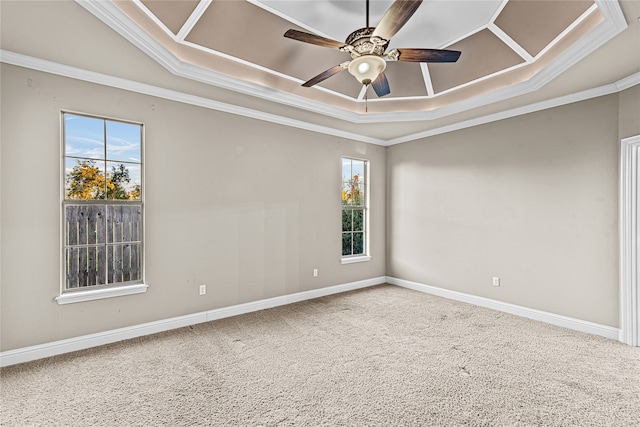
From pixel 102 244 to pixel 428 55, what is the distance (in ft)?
11.7

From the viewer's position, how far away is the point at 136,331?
3.41 metres

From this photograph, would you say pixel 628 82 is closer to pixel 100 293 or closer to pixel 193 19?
pixel 193 19

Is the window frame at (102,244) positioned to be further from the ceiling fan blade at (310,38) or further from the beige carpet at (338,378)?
the ceiling fan blade at (310,38)

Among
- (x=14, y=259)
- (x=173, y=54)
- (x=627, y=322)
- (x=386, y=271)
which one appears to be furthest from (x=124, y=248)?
(x=627, y=322)

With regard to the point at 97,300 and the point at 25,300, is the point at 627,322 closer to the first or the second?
the point at 97,300

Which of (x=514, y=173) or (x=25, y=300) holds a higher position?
(x=514, y=173)

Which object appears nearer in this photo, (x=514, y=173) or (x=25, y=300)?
(x=25, y=300)

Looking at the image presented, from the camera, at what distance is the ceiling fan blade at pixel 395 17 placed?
6.20ft

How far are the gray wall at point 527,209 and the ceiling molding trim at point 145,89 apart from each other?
195cm

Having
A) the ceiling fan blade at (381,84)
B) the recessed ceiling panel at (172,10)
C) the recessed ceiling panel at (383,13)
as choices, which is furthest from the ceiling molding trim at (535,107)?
the recessed ceiling panel at (172,10)

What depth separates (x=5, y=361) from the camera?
2.77m

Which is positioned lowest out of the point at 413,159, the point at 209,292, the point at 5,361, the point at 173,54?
the point at 5,361

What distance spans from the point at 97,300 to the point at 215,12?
3000mm

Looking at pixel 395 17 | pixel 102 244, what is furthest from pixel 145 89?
pixel 395 17
